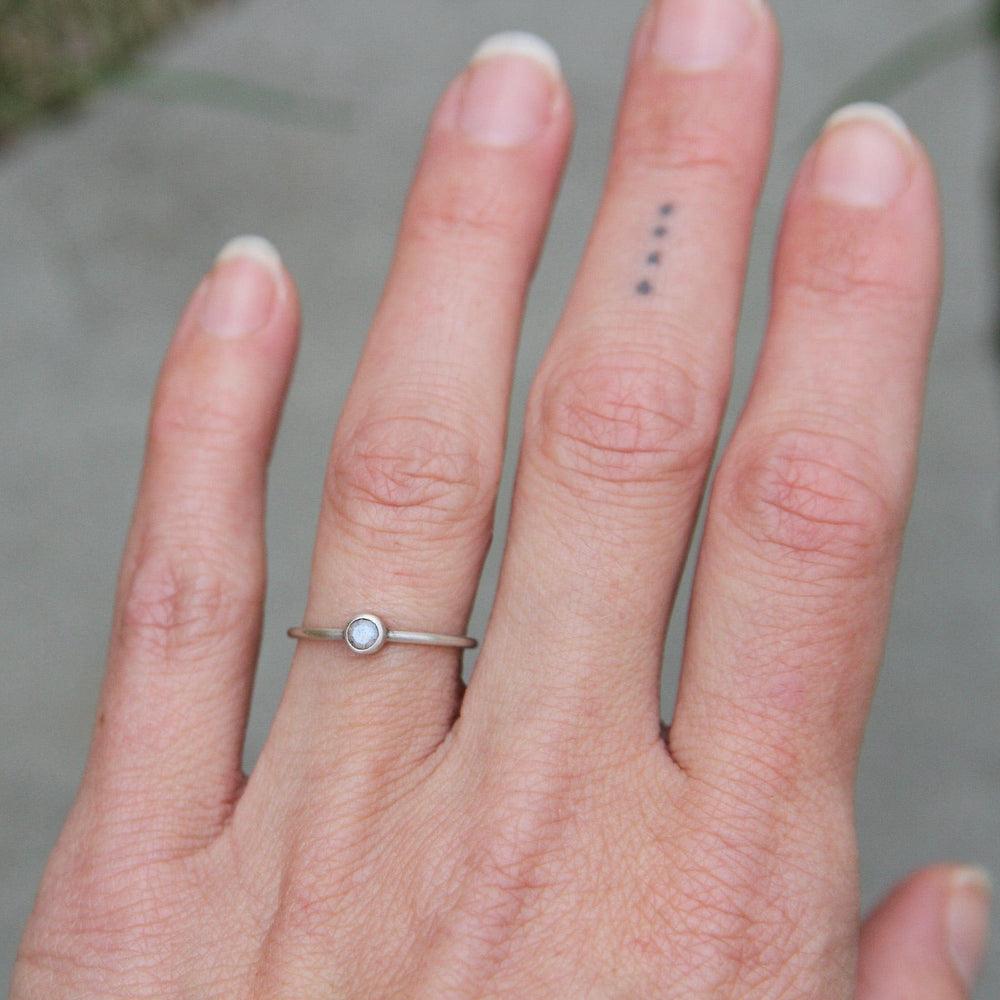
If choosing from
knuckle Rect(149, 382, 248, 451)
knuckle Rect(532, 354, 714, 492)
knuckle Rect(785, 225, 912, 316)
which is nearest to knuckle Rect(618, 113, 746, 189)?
knuckle Rect(785, 225, 912, 316)

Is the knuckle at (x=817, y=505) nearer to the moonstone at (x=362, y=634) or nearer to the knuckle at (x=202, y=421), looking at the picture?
the moonstone at (x=362, y=634)

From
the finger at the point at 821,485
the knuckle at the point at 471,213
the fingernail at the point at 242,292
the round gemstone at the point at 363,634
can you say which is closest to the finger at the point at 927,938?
the finger at the point at 821,485

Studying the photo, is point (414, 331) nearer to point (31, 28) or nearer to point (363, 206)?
point (363, 206)

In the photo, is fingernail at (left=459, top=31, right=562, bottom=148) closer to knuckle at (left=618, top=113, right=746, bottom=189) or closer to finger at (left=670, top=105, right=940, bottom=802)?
knuckle at (left=618, top=113, right=746, bottom=189)

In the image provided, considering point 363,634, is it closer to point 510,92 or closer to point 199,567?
point 199,567

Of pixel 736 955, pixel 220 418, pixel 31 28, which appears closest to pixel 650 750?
pixel 736 955
